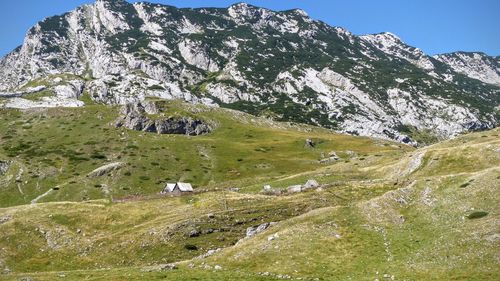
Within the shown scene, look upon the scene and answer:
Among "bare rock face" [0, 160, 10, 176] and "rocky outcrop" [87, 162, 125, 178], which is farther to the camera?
"bare rock face" [0, 160, 10, 176]

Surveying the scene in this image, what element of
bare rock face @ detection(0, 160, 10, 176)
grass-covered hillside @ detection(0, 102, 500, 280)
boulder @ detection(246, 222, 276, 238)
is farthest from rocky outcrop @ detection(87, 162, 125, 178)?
boulder @ detection(246, 222, 276, 238)

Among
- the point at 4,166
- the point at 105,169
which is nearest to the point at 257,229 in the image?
the point at 105,169

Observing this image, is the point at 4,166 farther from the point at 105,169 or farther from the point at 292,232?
the point at 292,232

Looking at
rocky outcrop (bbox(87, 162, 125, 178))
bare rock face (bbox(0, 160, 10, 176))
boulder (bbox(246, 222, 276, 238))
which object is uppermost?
bare rock face (bbox(0, 160, 10, 176))

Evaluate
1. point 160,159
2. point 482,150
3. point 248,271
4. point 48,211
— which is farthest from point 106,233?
point 160,159

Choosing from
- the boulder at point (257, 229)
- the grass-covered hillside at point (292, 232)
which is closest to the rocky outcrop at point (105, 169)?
the grass-covered hillside at point (292, 232)

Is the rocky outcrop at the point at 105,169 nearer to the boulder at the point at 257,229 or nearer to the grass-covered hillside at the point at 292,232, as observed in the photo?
the grass-covered hillside at the point at 292,232

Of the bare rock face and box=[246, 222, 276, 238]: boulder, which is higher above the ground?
the bare rock face

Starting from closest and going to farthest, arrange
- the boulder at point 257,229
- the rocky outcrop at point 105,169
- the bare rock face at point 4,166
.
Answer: the boulder at point 257,229
the rocky outcrop at point 105,169
the bare rock face at point 4,166

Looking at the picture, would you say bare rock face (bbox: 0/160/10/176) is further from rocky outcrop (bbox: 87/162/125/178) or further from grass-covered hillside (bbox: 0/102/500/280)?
grass-covered hillside (bbox: 0/102/500/280)

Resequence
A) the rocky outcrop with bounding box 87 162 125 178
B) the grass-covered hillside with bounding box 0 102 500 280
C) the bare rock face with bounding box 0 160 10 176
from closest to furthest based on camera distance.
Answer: the grass-covered hillside with bounding box 0 102 500 280, the rocky outcrop with bounding box 87 162 125 178, the bare rock face with bounding box 0 160 10 176

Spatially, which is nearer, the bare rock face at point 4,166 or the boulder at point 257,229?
the boulder at point 257,229

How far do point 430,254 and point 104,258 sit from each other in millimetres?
38085

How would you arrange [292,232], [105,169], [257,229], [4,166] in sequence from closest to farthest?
[292,232], [257,229], [105,169], [4,166]
